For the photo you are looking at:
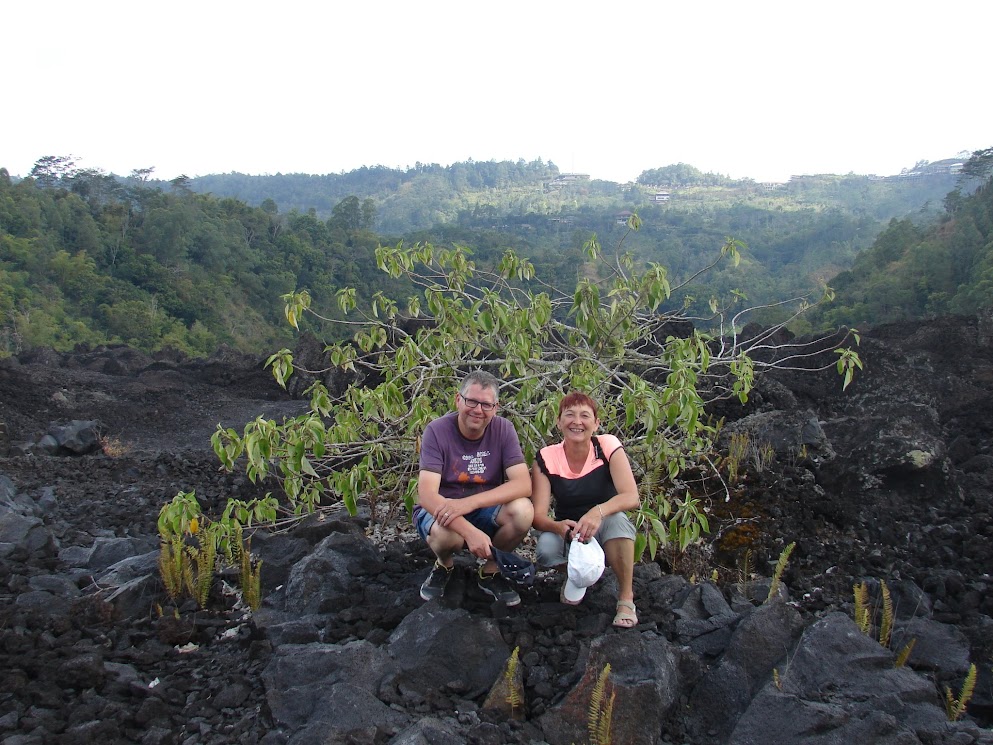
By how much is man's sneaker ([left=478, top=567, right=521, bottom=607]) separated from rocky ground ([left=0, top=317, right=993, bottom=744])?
50 mm

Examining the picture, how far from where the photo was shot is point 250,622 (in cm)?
312

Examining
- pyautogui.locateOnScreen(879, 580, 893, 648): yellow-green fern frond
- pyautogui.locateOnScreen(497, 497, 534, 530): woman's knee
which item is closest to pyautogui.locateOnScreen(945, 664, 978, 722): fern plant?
pyautogui.locateOnScreen(879, 580, 893, 648): yellow-green fern frond

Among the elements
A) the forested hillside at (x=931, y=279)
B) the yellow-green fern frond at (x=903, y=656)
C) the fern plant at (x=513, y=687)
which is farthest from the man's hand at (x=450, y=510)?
the forested hillside at (x=931, y=279)

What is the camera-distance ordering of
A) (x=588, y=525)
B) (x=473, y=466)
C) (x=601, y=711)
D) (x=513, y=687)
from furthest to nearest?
(x=473, y=466) → (x=588, y=525) → (x=513, y=687) → (x=601, y=711)

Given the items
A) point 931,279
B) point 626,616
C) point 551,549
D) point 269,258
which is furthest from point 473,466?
point 269,258

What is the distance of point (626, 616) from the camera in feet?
9.50

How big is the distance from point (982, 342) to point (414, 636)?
886 cm

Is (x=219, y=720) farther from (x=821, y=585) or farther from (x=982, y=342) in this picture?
(x=982, y=342)

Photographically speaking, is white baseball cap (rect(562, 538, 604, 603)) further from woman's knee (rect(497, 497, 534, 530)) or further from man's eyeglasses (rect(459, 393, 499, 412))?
man's eyeglasses (rect(459, 393, 499, 412))

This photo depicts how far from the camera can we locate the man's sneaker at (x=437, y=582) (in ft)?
10.2

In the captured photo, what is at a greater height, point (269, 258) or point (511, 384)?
point (511, 384)

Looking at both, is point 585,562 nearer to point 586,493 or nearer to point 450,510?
point 586,493

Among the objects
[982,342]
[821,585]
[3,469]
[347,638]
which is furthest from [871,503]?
[3,469]

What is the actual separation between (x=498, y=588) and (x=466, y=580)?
0.14 metres
